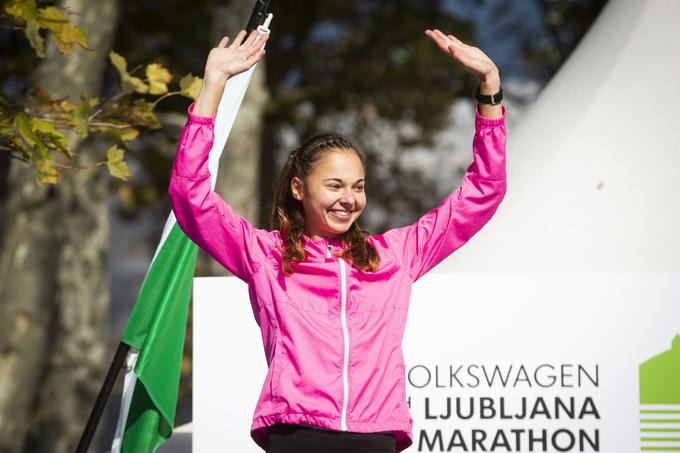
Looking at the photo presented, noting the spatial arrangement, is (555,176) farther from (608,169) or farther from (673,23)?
(673,23)

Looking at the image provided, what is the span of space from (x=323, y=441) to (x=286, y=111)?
14036mm

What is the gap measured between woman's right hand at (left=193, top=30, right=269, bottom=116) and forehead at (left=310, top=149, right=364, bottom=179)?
Result: 0.35 m

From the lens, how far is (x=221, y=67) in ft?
10.3

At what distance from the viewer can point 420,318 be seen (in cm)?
418

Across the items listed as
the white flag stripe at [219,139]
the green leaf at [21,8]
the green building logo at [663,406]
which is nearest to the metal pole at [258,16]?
the white flag stripe at [219,139]

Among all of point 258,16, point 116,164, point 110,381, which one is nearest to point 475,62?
point 258,16

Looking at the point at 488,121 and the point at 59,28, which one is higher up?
the point at 59,28

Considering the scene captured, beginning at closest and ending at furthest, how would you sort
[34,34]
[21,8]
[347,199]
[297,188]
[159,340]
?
[347,199], [297,188], [21,8], [34,34], [159,340]

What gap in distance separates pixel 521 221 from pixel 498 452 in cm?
111

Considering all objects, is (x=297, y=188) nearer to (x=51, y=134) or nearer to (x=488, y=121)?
(x=488, y=121)

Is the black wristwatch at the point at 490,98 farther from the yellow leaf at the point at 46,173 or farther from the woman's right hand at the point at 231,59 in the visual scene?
the yellow leaf at the point at 46,173

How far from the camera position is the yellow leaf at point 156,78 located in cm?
439

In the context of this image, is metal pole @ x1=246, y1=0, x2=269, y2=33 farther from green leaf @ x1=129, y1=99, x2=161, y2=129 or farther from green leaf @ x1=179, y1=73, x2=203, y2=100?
green leaf @ x1=129, y1=99, x2=161, y2=129

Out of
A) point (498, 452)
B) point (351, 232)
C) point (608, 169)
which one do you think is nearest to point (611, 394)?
point (498, 452)
